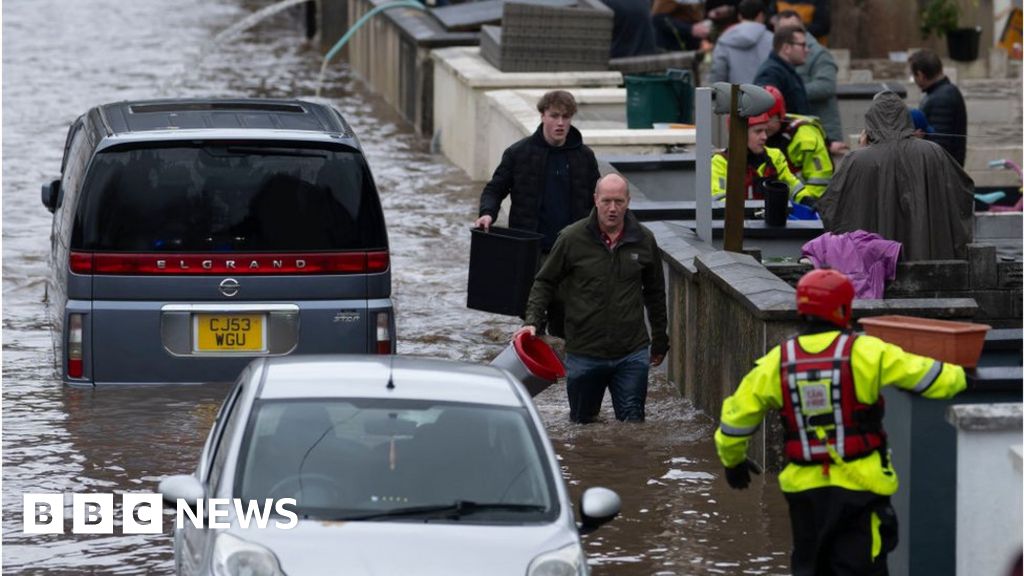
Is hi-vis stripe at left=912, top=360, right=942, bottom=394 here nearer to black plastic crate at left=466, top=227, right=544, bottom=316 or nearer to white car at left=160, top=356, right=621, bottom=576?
white car at left=160, top=356, right=621, bottom=576

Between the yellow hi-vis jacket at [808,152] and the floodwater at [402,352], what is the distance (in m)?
1.93

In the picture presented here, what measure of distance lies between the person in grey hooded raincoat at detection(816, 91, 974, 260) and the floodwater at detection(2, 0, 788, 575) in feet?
4.79

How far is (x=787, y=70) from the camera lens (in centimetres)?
1694

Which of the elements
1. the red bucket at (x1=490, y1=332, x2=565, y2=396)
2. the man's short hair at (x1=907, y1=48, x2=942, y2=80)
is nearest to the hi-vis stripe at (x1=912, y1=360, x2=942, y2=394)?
the red bucket at (x1=490, y1=332, x2=565, y2=396)

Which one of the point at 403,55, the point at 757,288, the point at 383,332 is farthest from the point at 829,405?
the point at 403,55

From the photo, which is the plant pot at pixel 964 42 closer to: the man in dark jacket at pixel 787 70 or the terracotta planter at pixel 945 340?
the man in dark jacket at pixel 787 70

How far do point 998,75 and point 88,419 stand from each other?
20.5 metres

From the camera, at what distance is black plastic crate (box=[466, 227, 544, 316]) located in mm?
13086

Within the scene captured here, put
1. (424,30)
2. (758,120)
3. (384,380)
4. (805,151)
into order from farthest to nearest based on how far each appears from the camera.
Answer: (424,30), (805,151), (758,120), (384,380)

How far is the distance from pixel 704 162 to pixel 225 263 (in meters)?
2.99

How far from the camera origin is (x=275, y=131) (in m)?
11.8

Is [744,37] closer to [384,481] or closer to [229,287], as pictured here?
[229,287]

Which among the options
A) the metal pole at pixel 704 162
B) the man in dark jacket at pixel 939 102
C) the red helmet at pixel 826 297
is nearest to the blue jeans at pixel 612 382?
the metal pole at pixel 704 162

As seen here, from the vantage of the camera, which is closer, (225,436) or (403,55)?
(225,436)
